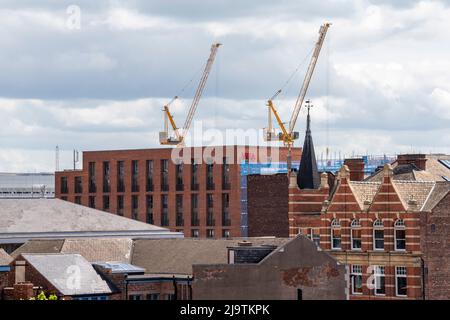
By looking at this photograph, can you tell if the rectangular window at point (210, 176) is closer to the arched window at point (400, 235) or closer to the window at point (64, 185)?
the window at point (64, 185)

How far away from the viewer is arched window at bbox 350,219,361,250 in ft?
286

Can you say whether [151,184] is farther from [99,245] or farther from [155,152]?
[99,245]

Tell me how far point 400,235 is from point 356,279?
5.42 metres

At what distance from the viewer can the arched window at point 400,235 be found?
3310 inches

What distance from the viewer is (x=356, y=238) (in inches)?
3445

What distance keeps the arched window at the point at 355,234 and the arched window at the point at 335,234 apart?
47.9 inches

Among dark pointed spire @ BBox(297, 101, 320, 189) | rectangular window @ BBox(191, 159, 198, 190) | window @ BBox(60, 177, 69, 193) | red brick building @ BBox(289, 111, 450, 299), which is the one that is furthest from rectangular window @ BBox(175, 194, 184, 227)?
red brick building @ BBox(289, 111, 450, 299)

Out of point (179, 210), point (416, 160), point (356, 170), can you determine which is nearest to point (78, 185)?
point (179, 210)

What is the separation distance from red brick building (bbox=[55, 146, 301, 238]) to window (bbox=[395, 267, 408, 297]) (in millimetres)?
68864

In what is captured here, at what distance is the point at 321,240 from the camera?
293 ft
